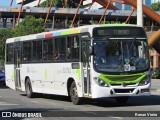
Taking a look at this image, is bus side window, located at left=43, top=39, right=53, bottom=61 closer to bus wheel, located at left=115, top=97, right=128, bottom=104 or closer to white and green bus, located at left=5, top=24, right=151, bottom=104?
white and green bus, located at left=5, top=24, right=151, bottom=104

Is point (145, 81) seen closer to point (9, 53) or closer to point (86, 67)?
point (86, 67)

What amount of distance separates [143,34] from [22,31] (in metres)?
42.3

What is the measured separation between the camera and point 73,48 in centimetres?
1781

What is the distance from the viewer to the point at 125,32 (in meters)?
17.0

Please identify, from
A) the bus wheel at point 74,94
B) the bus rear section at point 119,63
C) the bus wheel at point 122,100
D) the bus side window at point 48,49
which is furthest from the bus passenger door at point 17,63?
the bus rear section at point 119,63

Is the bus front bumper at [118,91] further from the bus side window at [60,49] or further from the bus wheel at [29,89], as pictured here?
the bus wheel at [29,89]

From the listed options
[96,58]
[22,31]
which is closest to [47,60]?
[96,58]

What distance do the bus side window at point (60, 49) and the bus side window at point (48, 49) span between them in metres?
0.56

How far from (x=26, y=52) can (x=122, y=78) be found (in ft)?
25.9

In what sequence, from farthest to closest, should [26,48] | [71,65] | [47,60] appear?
[26,48]
[47,60]
[71,65]

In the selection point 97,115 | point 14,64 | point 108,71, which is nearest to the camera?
point 97,115

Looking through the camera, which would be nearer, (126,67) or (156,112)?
(156,112)

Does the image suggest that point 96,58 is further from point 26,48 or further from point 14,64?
point 14,64

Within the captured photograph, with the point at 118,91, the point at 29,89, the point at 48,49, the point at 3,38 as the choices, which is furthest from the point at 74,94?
the point at 3,38
